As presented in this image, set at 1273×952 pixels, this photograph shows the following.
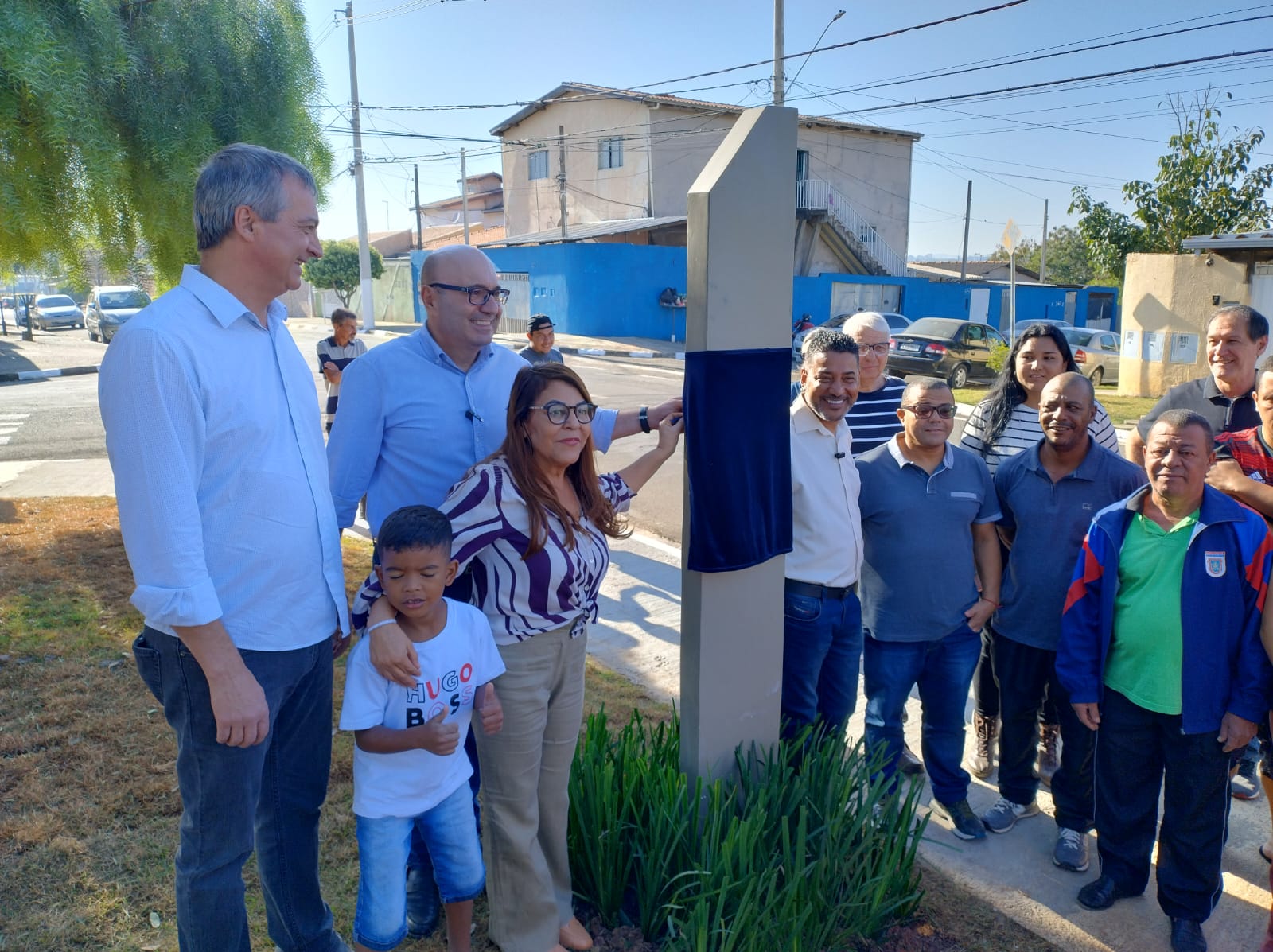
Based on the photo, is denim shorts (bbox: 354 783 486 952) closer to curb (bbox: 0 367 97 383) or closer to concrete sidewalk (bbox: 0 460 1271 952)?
concrete sidewalk (bbox: 0 460 1271 952)

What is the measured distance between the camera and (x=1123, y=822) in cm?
304

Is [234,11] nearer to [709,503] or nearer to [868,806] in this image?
[709,503]

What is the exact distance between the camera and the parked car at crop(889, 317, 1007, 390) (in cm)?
1906

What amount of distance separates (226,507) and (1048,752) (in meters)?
A: 3.42

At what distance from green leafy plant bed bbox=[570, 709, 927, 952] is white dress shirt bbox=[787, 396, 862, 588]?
23.5 inches

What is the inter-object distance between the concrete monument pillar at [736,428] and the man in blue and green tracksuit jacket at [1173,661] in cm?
104

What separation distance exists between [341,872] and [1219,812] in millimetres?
2800

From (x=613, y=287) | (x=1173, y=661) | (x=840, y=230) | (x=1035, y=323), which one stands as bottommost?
(x=1173, y=661)

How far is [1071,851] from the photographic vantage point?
3.28 metres

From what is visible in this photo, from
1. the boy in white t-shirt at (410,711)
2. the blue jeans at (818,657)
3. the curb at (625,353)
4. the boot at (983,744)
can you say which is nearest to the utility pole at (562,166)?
the curb at (625,353)

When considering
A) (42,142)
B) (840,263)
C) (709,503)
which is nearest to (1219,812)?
(709,503)

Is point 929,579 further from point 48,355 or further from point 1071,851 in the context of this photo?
point 48,355

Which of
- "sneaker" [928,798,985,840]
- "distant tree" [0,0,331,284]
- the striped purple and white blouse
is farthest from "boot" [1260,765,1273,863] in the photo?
"distant tree" [0,0,331,284]

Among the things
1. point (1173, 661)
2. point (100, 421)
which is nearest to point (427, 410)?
point (1173, 661)
